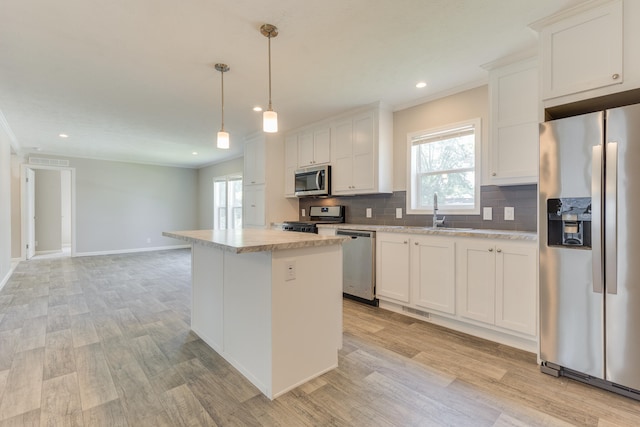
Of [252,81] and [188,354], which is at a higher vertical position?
[252,81]

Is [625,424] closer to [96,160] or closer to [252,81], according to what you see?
[252,81]

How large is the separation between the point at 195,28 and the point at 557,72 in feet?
8.46

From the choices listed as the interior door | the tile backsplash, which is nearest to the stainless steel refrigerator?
the tile backsplash

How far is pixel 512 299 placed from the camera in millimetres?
2410

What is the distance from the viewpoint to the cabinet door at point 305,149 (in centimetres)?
452

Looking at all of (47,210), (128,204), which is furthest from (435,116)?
(47,210)

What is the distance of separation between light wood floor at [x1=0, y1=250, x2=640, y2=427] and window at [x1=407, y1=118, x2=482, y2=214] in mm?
1371

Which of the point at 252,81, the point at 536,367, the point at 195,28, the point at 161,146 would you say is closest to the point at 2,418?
the point at 195,28

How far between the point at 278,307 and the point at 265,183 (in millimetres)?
3307

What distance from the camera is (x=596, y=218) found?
5.90ft

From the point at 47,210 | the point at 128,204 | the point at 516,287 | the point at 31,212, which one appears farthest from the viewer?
the point at 128,204

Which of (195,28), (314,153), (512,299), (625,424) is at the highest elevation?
(195,28)

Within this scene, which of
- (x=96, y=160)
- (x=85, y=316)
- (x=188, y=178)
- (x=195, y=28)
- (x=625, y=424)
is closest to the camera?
(x=625, y=424)

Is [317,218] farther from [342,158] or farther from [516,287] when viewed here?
[516,287]
